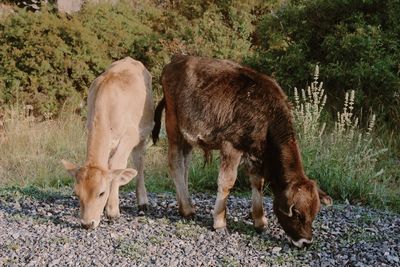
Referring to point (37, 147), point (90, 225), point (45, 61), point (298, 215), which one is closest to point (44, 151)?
point (37, 147)

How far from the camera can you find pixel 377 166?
10641 mm

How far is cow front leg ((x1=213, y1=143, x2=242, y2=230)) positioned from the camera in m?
6.86

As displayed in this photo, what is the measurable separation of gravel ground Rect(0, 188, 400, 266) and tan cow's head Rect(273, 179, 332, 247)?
0.19m

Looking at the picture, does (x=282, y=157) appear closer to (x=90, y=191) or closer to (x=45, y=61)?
(x=90, y=191)

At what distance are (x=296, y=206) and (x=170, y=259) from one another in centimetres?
136

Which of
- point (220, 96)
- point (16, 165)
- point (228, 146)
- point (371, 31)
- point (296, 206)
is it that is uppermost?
point (371, 31)

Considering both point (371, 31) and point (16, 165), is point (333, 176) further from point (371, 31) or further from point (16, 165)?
point (16, 165)

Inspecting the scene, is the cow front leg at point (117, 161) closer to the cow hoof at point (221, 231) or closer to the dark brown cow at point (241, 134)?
the dark brown cow at point (241, 134)

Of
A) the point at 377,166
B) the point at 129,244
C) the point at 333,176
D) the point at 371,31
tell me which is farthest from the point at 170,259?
the point at 371,31

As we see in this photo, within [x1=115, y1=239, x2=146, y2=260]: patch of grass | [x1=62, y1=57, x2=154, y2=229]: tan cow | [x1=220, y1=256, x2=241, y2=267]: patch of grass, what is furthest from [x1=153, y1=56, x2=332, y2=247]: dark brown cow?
[x1=115, y1=239, x2=146, y2=260]: patch of grass

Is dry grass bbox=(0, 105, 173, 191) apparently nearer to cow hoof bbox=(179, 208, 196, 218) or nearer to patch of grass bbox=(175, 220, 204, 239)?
cow hoof bbox=(179, 208, 196, 218)

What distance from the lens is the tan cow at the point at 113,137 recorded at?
262 inches

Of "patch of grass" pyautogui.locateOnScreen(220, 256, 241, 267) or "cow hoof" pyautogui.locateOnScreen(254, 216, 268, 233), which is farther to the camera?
"cow hoof" pyautogui.locateOnScreen(254, 216, 268, 233)

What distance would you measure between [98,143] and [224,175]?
1.41 meters
